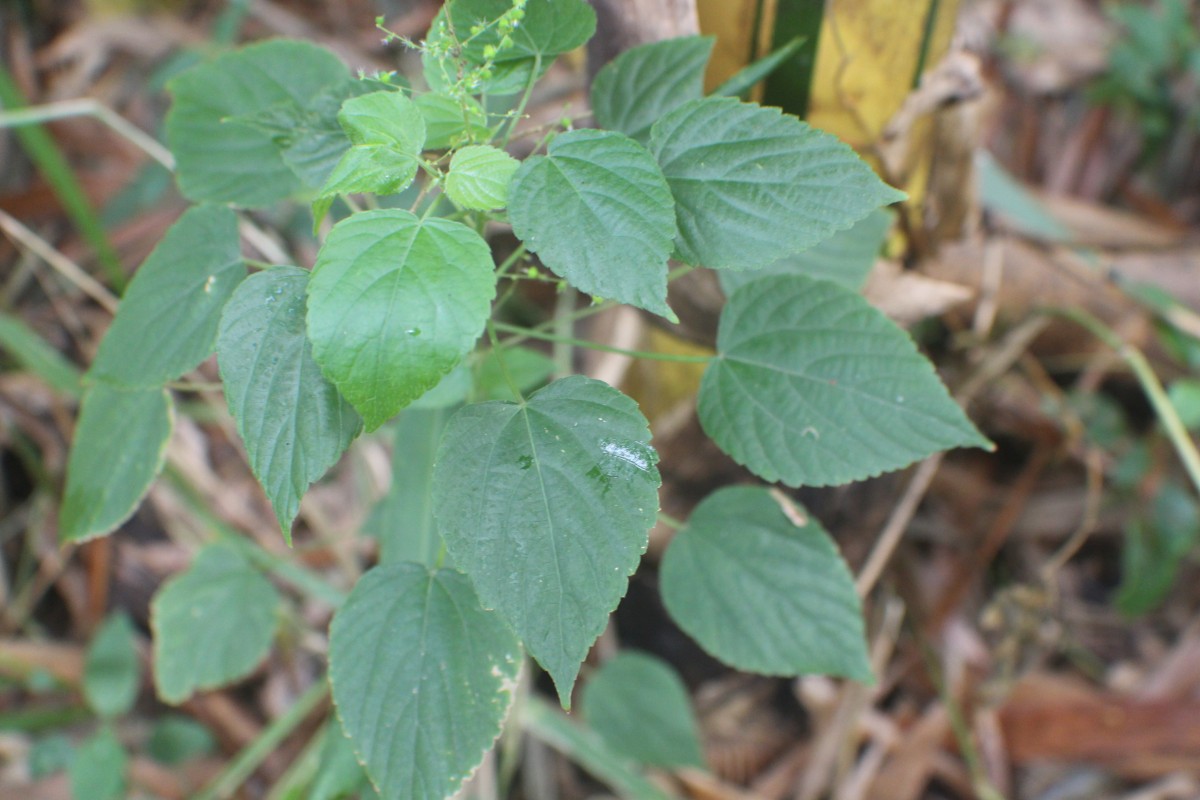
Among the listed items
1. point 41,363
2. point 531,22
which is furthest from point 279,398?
point 41,363

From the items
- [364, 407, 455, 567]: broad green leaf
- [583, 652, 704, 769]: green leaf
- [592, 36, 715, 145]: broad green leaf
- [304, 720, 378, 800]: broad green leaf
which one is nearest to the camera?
[592, 36, 715, 145]: broad green leaf

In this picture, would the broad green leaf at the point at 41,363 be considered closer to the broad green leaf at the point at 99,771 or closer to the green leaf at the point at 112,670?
the green leaf at the point at 112,670

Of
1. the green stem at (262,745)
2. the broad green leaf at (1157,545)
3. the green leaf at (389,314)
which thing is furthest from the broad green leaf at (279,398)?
the broad green leaf at (1157,545)

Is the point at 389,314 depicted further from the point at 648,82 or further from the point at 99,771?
the point at 99,771

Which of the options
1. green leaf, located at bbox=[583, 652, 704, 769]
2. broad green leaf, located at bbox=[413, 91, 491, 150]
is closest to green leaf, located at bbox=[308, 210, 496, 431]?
broad green leaf, located at bbox=[413, 91, 491, 150]

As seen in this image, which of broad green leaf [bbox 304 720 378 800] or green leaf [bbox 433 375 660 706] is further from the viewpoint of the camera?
broad green leaf [bbox 304 720 378 800]

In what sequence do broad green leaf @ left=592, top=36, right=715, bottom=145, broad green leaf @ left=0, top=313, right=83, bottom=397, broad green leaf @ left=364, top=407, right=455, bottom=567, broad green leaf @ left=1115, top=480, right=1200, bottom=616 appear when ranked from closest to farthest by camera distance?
broad green leaf @ left=592, top=36, right=715, bottom=145
broad green leaf @ left=364, top=407, right=455, bottom=567
broad green leaf @ left=0, top=313, right=83, bottom=397
broad green leaf @ left=1115, top=480, right=1200, bottom=616

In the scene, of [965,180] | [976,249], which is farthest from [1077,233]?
[965,180]

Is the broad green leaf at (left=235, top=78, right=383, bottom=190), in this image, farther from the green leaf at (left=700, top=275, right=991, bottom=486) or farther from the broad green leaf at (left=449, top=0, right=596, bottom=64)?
the green leaf at (left=700, top=275, right=991, bottom=486)
